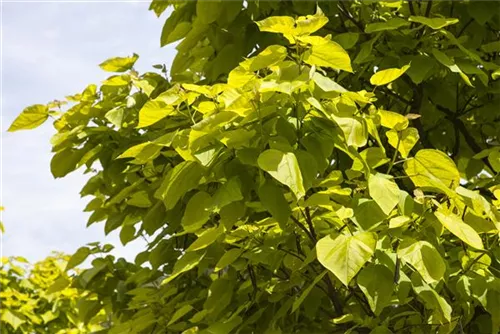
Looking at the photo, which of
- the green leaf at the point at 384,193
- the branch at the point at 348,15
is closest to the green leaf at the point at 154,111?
the green leaf at the point at 384,193

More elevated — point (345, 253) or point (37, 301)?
point (345, 253)

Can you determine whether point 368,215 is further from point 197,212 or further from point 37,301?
point 37,301

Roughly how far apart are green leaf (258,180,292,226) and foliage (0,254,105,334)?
4.41 m

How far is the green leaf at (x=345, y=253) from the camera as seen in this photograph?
4.48 ft

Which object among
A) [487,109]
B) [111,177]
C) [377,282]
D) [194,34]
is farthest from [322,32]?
[377,282]

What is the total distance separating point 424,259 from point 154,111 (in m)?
0.71

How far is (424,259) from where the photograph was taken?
4.91 ft

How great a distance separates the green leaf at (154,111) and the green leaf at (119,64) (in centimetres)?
122

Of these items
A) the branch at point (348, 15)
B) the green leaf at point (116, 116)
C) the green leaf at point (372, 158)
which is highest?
the green leaf at point (116, 116)

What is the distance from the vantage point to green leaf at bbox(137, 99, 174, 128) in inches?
61.6

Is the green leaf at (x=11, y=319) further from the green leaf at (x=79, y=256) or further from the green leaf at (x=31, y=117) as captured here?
the green leaf at (x=31, y=117)

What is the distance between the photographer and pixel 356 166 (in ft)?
5.74

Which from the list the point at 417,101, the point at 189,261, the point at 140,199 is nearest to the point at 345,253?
the point at 189,261

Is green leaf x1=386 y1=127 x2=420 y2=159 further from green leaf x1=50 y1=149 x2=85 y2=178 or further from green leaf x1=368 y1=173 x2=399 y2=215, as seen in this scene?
green leaf x1=50 y1=149 x2=85 y2=178
